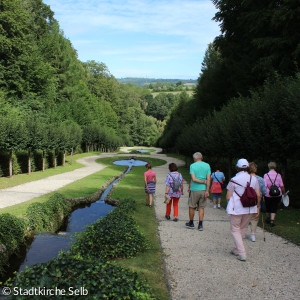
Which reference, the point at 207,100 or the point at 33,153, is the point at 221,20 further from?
the point at 33,153

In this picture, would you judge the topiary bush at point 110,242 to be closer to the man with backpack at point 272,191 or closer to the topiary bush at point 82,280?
the topiary bush at point 82,280

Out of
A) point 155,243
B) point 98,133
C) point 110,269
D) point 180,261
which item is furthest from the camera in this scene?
point 98,133

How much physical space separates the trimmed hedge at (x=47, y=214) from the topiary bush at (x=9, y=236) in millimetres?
980

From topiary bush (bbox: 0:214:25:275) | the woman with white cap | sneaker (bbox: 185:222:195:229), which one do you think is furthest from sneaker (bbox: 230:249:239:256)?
topiary bush (bbox: 0:214:25:275)

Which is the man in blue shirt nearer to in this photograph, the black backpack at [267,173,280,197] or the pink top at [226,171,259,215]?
the pink top at [226,171,259,215]

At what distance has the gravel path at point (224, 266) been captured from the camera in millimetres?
5199

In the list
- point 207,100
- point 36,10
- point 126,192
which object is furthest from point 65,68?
point 126,192

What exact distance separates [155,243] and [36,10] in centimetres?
5750

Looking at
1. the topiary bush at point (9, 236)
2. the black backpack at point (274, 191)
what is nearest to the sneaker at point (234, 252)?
the black backpack at point (274, 191)

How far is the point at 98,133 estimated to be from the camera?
69500 mm

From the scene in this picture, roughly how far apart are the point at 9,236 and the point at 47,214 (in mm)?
3133

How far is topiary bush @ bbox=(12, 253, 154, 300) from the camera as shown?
3873 millimetres

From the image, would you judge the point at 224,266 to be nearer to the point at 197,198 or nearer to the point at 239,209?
the point at 239,209

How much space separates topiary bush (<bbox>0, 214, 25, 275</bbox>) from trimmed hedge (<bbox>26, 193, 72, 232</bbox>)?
3.22 feet
